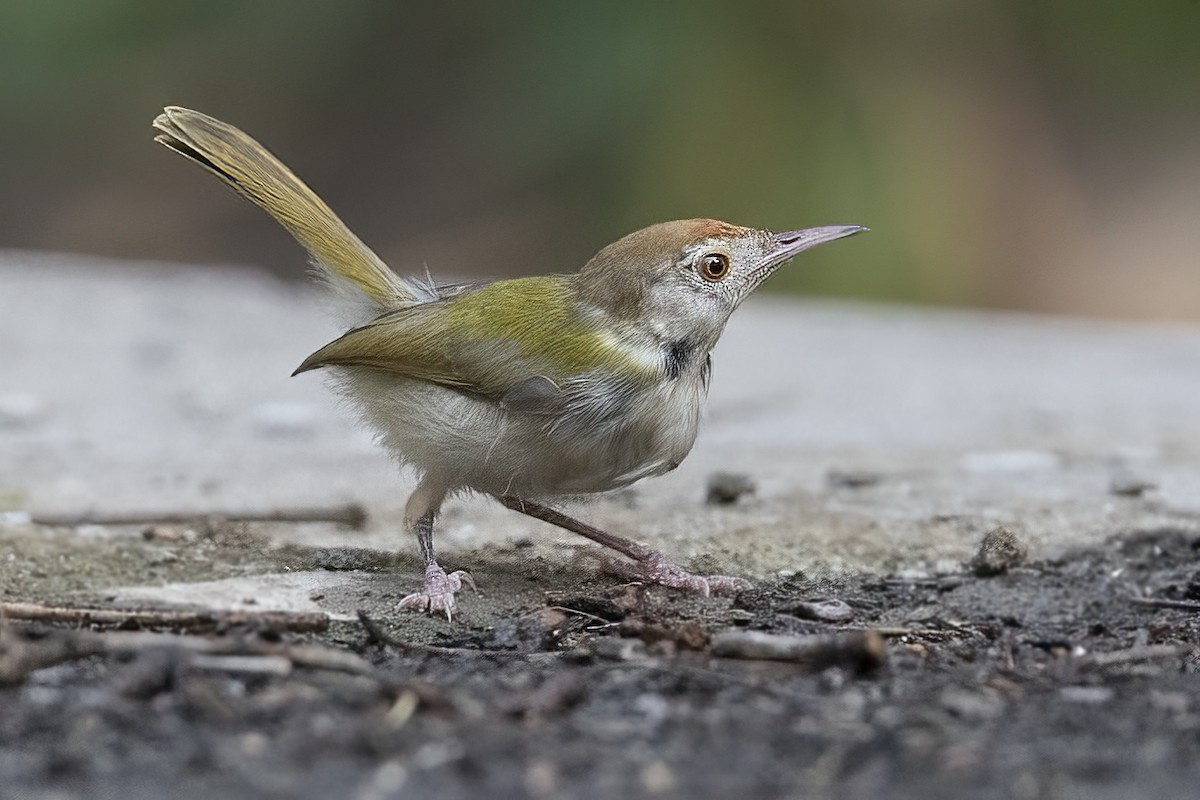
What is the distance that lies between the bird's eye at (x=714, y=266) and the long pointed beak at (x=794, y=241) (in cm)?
12

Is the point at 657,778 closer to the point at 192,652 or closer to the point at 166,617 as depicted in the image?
the point at 192,652

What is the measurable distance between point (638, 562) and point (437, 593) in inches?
26.4

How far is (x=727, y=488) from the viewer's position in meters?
5.28

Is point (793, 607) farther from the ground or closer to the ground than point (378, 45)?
closer to the ground

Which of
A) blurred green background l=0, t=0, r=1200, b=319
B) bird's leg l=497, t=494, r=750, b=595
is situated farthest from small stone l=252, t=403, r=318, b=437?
blurred green background l=0, t=0, r=1200, b=319

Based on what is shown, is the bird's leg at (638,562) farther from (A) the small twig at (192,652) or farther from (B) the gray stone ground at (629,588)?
(A) the small twig at (192,652)

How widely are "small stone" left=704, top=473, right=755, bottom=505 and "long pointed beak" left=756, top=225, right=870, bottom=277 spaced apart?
3.50 ft

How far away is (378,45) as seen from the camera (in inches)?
479

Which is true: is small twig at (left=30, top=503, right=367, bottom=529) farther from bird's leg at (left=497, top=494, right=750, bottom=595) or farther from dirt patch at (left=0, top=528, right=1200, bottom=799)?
dirt patch at (left=0, top=528, right=1200, bottom=799)

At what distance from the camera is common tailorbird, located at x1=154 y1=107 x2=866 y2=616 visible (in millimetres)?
4129

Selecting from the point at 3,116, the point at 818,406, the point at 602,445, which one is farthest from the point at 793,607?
the point at 3,116

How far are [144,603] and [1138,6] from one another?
9.47 metres

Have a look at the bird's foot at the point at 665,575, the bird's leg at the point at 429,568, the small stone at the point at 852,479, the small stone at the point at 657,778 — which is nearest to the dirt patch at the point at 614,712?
the small stone at the point at 657,778

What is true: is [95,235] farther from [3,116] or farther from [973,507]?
[973,507]
